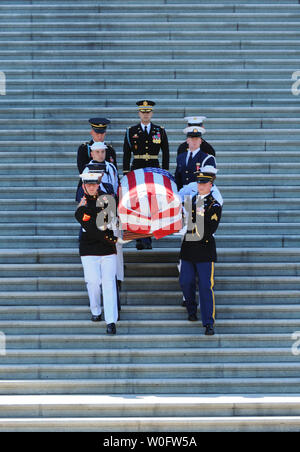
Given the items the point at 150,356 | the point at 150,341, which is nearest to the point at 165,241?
the point at 150,341

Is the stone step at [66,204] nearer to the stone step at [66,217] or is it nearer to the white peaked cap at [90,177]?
the stone step at [66,217]

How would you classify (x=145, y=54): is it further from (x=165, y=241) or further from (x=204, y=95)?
(x=165, y=241)

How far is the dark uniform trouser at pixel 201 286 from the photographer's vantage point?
27.6 feet

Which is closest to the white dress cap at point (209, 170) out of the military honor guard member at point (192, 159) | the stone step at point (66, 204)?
Answer: the military honor guard member at point (192, 159)

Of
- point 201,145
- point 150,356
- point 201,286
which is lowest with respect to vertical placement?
point 150,356

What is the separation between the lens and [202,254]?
852 cm

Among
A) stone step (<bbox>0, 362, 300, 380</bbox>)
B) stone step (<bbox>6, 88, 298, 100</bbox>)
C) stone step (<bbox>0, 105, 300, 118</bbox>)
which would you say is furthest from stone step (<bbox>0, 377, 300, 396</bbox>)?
stone step (<bbox>6, 88, 298, 100</bbox>)

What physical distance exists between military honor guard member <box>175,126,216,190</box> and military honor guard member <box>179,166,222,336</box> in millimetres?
644

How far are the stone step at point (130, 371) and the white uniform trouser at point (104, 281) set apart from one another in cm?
57

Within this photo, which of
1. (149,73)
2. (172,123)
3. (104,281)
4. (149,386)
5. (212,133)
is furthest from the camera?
(149,73)

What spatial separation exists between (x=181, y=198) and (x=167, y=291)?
1160 millimetres

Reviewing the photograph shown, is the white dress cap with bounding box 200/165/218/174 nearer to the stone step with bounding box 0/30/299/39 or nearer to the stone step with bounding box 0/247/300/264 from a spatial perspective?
the stone step with bounding box 0/247/300/264

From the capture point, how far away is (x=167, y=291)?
30.3 feet

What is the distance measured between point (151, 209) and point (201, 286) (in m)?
0.98
